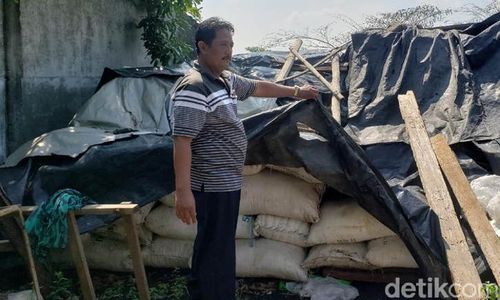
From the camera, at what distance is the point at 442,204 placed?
2977 mm

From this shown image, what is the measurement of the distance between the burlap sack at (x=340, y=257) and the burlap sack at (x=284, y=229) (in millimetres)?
123

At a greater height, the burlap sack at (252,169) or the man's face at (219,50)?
the man's face at (219,50)

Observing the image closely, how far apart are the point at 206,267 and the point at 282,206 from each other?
890 millimetres

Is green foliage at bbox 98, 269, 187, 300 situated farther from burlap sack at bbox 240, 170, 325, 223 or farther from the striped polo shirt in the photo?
the striped polo shirt

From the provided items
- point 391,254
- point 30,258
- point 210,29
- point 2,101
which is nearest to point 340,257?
point 391,254

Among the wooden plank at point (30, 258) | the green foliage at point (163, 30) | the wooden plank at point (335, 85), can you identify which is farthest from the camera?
the green foliage at point (163, 30)

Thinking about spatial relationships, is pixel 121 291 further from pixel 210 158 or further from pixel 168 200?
pixel 210 158

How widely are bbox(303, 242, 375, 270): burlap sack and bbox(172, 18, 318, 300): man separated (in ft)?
2.83

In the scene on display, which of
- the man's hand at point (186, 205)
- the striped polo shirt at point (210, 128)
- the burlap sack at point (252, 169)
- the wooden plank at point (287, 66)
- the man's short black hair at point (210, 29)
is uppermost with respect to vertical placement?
the wooden plank at point (287, 66)

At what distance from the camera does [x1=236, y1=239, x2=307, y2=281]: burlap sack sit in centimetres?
319

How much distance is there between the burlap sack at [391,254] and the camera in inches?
119

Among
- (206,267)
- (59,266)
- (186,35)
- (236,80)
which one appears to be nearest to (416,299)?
(206,267)

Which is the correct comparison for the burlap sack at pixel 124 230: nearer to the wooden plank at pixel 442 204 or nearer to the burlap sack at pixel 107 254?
the burlap sack at pixel 107 254

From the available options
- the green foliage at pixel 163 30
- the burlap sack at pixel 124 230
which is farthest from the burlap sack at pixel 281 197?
the green foliage at pixel 163 30
